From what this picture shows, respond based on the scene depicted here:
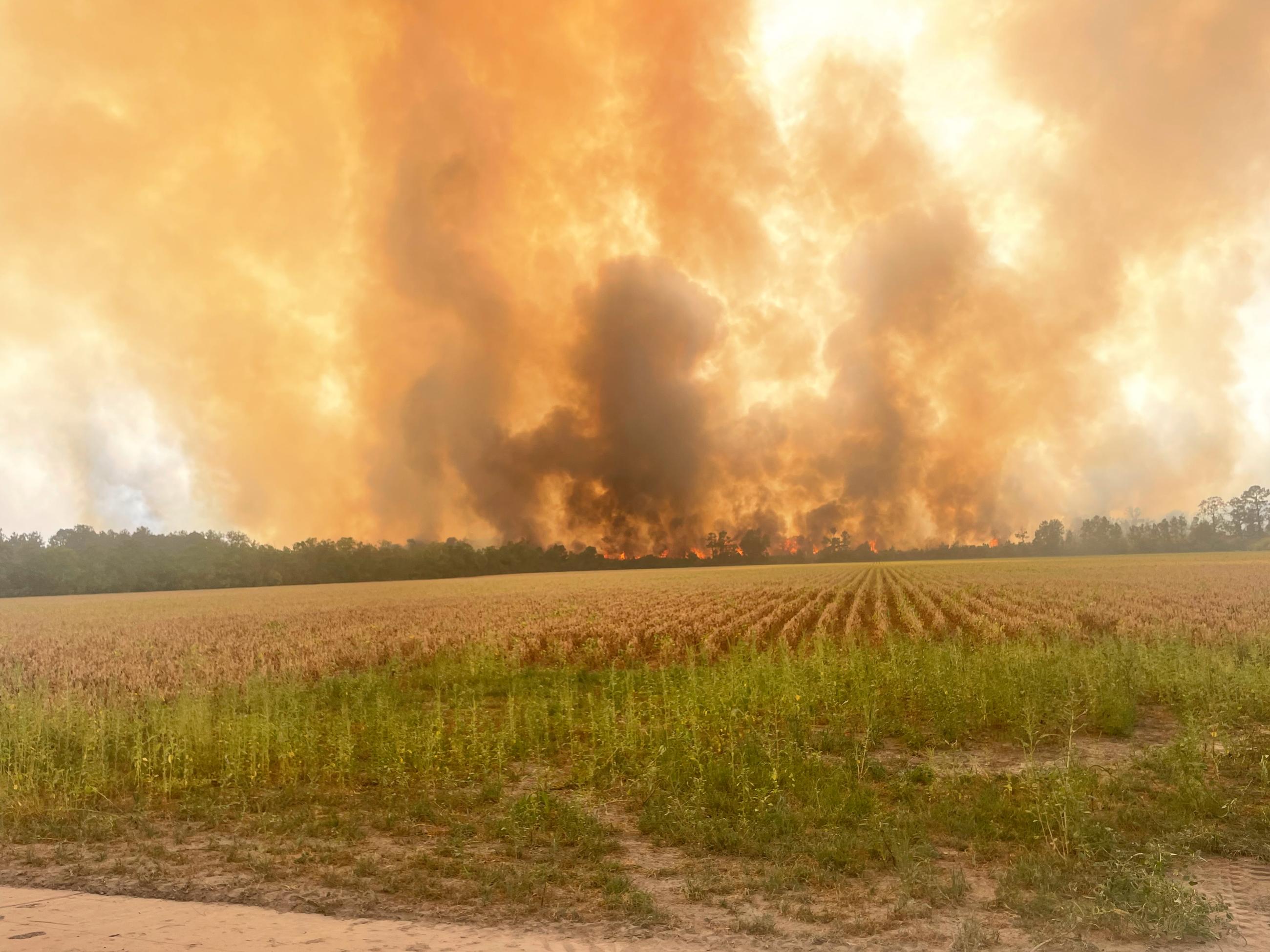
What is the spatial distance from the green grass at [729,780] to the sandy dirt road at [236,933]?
67cm

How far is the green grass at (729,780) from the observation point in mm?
7469

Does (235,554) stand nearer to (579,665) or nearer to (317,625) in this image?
(317,625)

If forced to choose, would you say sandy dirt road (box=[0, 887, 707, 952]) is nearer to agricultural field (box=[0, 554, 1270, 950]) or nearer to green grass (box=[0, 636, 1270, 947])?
agricultural field (box=[0, 554, 1270, 950])

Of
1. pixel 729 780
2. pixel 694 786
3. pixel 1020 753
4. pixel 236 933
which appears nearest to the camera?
pixel 236 933

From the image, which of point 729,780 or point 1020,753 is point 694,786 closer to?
point 729,780

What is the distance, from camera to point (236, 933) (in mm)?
6383

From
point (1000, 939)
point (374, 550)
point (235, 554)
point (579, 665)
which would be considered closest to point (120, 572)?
point (235, 554)

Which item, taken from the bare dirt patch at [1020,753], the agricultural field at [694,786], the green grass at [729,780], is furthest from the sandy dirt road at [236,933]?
the bare dirt patch at [1020,753]

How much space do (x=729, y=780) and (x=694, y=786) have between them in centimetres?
49

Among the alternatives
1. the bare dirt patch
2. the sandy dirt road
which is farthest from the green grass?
the sandy dirt road

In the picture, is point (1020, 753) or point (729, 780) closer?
point (729, 780)

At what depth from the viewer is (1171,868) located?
7.43m

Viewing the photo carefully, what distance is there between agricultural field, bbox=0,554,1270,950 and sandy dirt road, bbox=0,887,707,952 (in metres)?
0.33

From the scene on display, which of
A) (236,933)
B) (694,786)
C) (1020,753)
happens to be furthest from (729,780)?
(236,933)
